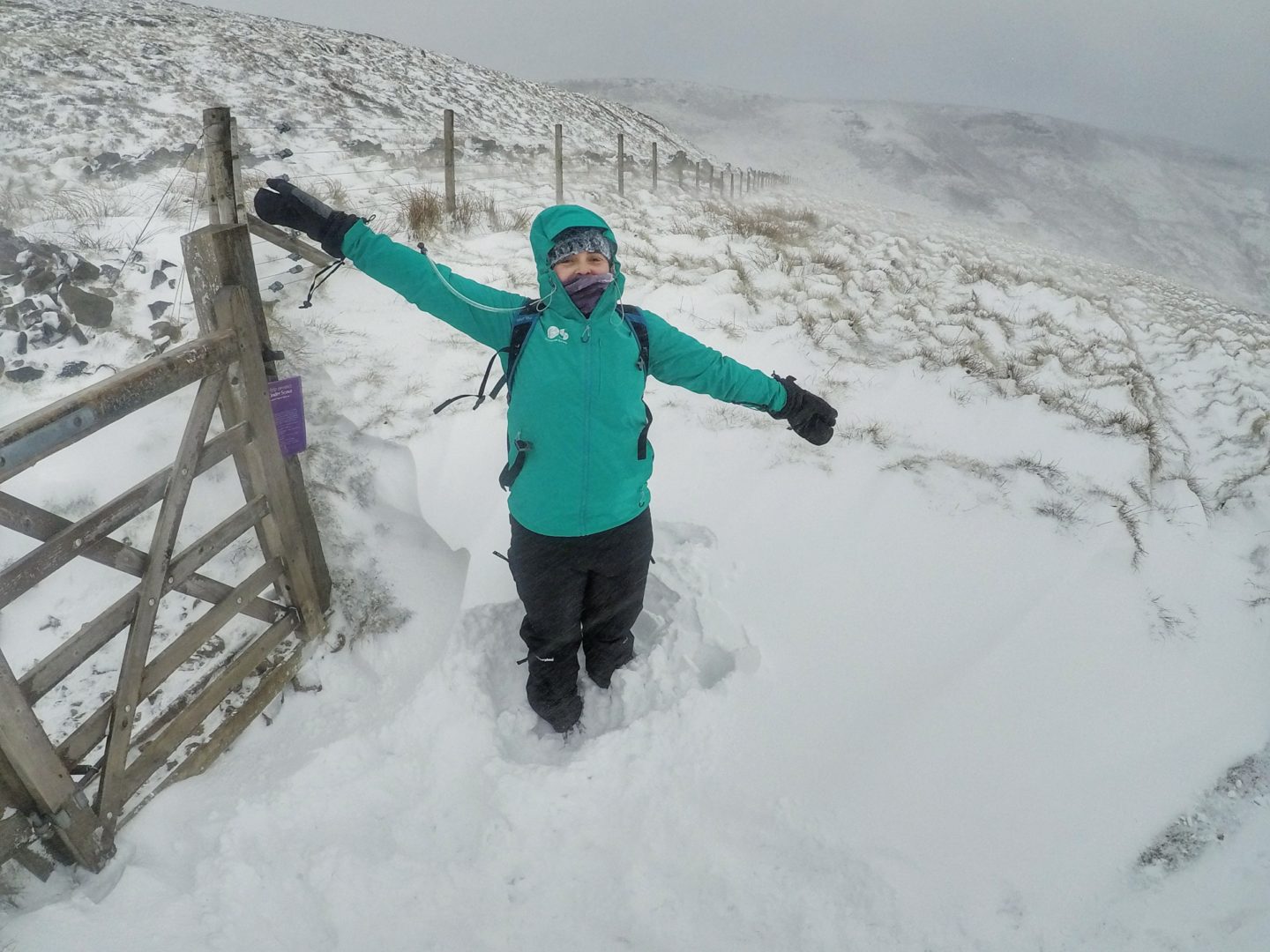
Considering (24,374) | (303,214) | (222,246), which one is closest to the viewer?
(303,214)

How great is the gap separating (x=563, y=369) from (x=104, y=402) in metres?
1.39

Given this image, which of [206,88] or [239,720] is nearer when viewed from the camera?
[239,720]

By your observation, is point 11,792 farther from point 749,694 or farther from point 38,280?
point 38,280

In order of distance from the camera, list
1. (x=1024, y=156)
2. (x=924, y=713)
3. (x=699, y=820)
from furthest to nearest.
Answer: (x=1024, y=156), (x=924, y=713), (x=699, y=820)

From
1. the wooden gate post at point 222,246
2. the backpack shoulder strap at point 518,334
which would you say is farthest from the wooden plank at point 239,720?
the backpack shoulder strap at point 518,334

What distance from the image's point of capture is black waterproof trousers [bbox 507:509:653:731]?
2.48 meters

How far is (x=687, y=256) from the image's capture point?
7047mm

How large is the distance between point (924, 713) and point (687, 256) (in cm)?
560

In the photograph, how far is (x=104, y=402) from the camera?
190 centimetres

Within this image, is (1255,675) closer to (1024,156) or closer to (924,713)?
(924,713)

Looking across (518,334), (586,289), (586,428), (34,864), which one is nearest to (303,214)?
(518,334)

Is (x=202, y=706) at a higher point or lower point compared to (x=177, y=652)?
lower

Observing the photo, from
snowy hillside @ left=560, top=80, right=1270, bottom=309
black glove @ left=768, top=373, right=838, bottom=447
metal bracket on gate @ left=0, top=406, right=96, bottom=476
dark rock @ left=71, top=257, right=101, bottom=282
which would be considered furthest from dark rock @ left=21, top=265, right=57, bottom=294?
snowy hillside @ left=560, top=80, right=1270, bottom=309

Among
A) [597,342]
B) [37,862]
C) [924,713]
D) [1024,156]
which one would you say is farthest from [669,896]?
[1024,156]
